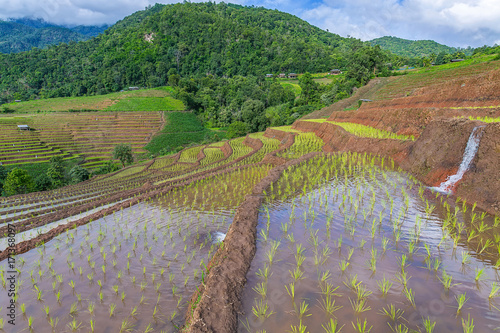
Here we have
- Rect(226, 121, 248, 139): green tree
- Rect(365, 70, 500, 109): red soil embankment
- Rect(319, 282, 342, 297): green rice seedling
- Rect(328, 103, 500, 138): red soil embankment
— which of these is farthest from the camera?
Rect(226, 121, 248, 139): green tree

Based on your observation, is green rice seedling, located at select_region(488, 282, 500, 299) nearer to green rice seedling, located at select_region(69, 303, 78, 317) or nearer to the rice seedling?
the rice seedling

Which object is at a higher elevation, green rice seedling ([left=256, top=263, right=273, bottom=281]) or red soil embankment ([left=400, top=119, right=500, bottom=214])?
red soil embankment ([left=400, top=119, right=500, bottom=214])

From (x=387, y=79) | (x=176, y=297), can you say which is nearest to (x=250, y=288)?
(x=176, y=297)

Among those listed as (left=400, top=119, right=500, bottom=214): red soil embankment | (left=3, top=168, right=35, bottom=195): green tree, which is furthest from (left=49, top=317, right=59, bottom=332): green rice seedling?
(left=3, top=168, right=35, bottom=195): green tree

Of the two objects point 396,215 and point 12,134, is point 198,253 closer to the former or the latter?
point 396,215

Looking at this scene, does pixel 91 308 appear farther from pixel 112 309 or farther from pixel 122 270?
pixel 122 270

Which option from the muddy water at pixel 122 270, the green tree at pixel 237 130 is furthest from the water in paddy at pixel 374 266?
the green tree at pixel 237 130
